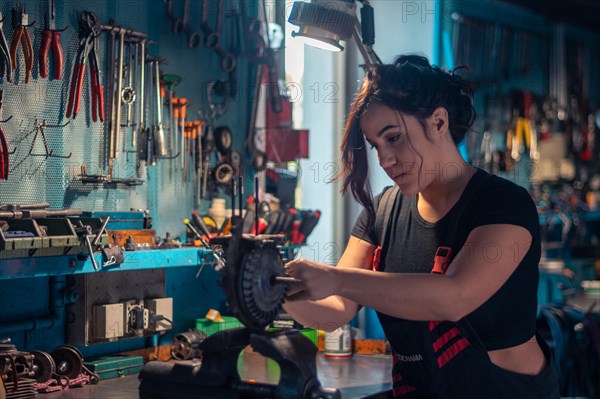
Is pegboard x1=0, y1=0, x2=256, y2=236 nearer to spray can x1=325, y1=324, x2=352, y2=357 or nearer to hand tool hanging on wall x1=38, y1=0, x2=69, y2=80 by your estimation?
hand tool hanging on wall x1=38, y1=0, x2=69, y2=80

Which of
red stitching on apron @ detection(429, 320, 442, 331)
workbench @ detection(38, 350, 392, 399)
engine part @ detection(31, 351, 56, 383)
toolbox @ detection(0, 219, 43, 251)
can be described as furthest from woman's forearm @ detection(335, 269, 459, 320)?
engine part @ detection(31, 351, 56, 383)

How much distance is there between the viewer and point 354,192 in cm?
228

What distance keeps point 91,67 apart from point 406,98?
1152mm

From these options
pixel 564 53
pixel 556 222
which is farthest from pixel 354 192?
pixel 564 53

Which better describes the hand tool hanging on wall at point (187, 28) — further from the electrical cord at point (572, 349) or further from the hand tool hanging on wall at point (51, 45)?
the electrical cord at point (572, 349)

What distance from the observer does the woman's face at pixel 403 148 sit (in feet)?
6.65

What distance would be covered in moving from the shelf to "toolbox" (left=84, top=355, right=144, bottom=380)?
340 millimetres

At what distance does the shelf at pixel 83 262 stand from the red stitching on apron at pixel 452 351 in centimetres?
101

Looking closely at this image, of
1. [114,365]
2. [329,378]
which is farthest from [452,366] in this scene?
[114,365]

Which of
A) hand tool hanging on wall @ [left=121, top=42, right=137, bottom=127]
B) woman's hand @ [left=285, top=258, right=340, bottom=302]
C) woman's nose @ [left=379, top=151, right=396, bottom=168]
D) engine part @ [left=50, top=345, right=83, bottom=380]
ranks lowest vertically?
engine part @ [left=50, top=345, right=83, bottom=380]

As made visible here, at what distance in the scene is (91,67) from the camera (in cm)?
272

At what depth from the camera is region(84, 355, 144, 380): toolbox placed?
2668 millimetres

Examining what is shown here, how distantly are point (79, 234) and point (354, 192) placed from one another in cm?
77

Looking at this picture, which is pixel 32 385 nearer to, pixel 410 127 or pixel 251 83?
pixel 410 127
